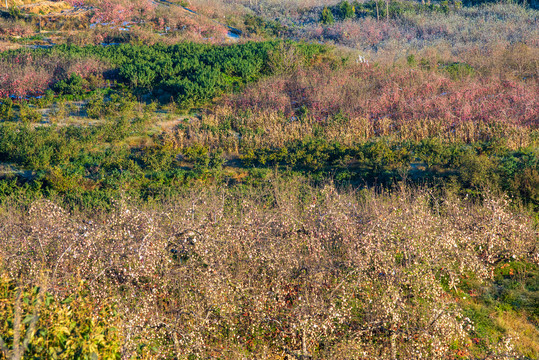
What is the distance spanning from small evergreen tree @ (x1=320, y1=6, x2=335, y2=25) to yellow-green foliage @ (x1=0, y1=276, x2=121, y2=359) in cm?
2851

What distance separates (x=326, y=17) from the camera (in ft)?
97.1

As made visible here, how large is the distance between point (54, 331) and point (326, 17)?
2953 cm

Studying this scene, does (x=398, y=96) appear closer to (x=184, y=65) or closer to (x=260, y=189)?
(x=260, y=189)

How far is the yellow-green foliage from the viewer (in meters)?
3.38

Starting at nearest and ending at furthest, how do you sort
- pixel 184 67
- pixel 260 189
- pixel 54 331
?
pixel 54 331 < pixel 260 189 < pixel 184 67

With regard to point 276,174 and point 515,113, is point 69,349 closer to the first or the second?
point 276,174

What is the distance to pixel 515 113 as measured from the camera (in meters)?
14.2

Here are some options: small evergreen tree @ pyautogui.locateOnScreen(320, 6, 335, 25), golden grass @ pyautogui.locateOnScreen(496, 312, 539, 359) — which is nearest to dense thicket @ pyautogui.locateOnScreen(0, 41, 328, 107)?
small evergreen tree @ pyautogui.locateOnScreen(320, 6, 335, 25)

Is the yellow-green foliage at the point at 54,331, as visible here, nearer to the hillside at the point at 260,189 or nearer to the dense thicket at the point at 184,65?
the hillside at the point at 260,189

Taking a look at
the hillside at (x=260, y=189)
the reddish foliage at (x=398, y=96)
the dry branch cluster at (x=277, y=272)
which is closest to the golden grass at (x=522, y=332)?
the hillside at (x=260, y=189)

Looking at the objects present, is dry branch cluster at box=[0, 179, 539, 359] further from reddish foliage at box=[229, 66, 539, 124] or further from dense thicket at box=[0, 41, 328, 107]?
dense thicket at box=[0, 41, 328, 107]

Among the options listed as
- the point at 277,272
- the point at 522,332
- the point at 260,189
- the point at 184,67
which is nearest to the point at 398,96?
the point at 260,189

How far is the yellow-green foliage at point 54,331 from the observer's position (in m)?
3.38

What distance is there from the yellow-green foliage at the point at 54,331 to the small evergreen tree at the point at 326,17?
93.5ft
